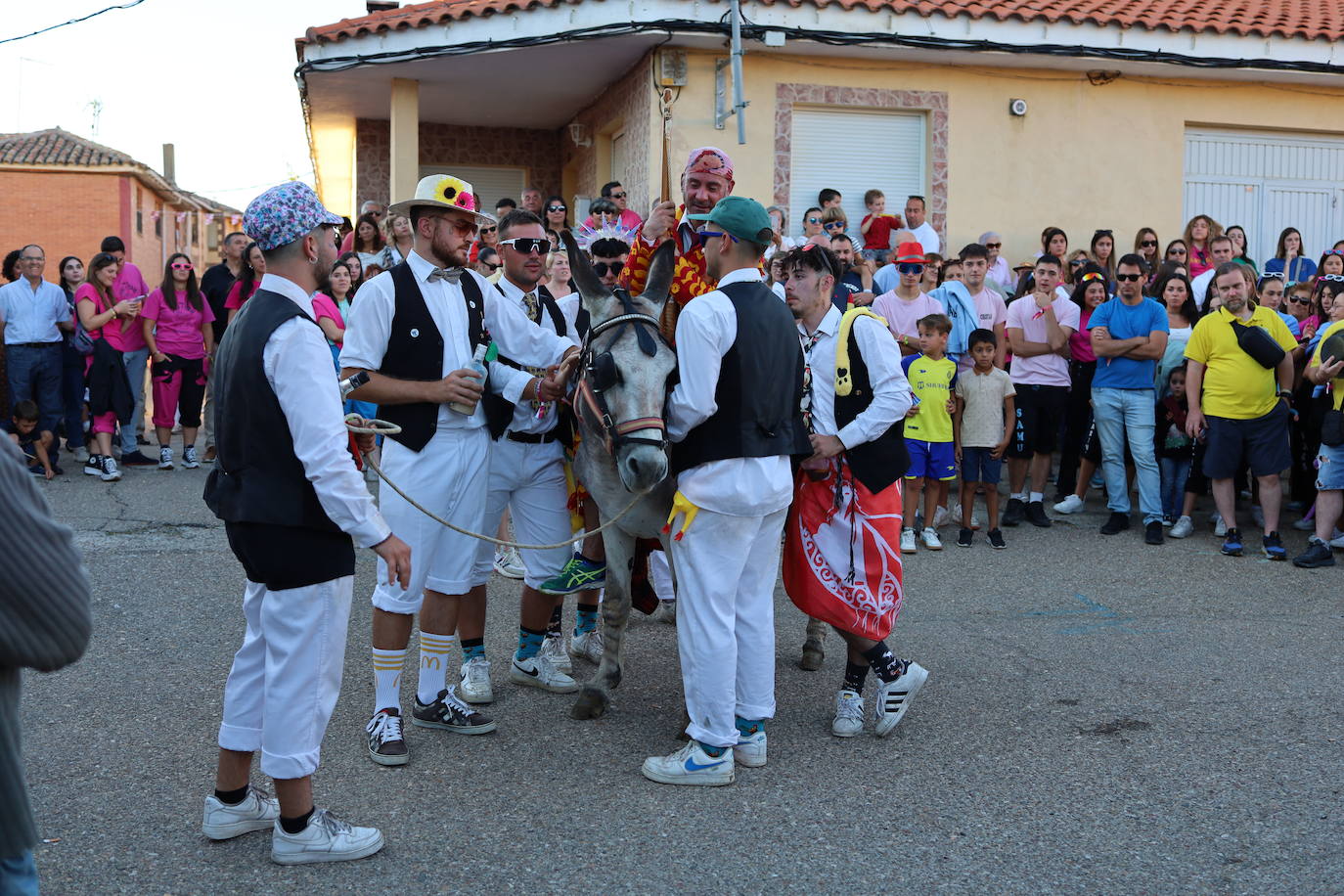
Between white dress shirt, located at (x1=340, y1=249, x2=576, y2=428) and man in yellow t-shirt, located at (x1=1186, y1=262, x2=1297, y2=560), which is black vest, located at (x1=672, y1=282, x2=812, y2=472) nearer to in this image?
white dress shirt, located at (x1=340, y1=249, x2=576, y2=428)

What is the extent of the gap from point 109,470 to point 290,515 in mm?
8465

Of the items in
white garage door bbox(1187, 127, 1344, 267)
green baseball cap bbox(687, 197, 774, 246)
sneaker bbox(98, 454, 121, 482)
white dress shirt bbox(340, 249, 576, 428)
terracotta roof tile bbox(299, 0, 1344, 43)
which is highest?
terracotta roof tile bbox(299, 0, 1344, 43)

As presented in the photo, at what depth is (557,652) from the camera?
19.4 ft

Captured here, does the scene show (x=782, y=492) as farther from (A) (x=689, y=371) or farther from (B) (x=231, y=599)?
(B) (x=231, y=599)

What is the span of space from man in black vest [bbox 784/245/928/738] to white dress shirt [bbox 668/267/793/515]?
0.58m

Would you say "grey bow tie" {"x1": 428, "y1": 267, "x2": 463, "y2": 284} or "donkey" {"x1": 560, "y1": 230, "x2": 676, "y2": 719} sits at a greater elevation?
"grey bow tie" {"x1": 428, "y1": 267, "x2": 463, "y2": 284}

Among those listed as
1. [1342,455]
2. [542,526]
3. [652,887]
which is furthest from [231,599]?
[1342,455]

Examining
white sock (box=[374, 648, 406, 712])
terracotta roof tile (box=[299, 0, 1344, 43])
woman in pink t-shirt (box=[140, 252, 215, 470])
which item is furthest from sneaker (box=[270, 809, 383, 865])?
terracotta roof tile (box=[299, 0, 1344, 43])

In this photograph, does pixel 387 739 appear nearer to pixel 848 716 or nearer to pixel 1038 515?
pixel 848 716

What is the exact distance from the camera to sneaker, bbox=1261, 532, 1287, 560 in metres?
8.90

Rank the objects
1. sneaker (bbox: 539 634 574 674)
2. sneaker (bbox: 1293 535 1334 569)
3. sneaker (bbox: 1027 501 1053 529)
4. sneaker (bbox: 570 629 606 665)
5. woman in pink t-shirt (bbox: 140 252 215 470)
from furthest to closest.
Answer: woman in pink t-shirt (bbox: 140 252 215 470) < sneaker (bbox: 1027 501 1053 529) < sneaker (bbox: 1293 535 1334 569) < sneaker (bbox: 570 629 606 665) < sneaker (bbox: 539 634 574 674)

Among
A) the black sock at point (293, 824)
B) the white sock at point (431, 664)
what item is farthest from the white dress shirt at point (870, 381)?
the black sock at point (293, 824)

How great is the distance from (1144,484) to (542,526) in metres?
5.90

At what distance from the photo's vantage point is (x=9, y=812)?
2104mm
